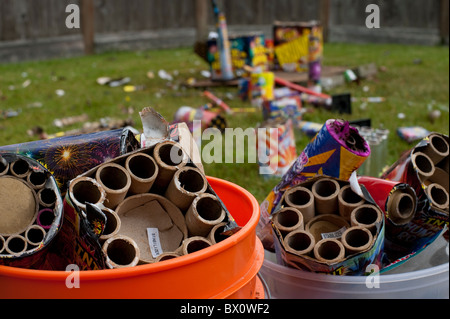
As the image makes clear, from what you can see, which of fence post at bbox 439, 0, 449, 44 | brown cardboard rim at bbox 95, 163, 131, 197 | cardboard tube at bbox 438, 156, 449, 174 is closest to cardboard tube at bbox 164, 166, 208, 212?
brown cardboard rim at bbox 95, 163, 131, 197

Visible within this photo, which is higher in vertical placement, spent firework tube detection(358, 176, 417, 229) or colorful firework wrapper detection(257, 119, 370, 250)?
colorful firework wrapper detection(257, 119, 370, 250)

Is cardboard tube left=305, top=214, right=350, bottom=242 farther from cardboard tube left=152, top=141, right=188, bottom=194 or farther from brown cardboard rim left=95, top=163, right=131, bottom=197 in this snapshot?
brown cardboard rim left=95, top=163, right=131, bottom=197

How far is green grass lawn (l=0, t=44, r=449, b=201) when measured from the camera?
370 cm

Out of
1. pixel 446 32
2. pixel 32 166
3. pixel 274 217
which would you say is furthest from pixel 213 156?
pixel 446 32

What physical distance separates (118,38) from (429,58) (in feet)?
16.8

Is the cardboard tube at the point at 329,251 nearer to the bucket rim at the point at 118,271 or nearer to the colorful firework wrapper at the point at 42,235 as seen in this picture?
the bucket rim at the point at 118,271

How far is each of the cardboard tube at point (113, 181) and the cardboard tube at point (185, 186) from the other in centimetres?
11

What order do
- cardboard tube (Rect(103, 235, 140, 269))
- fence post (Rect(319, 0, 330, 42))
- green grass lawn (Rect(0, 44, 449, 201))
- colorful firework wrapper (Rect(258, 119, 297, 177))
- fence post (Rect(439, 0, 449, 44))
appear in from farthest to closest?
fence post (Rect(319, 0, 330, 42))
fence post (Rect(439, 0, 449, 44))
green grass lawn (Rect(0, 44, 449, 201))
colorful firework wrapper (Rect(258, 119, 297, 177))
cardboard tube (Rect(103, 235, 140, 269))

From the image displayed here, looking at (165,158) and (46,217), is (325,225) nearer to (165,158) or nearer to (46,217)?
(165,158)

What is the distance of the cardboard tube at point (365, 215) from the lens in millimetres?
1351

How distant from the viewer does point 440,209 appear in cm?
143

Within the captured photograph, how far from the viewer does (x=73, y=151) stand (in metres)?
1.29

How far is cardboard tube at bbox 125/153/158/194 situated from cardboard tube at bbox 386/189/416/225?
2.24 feet

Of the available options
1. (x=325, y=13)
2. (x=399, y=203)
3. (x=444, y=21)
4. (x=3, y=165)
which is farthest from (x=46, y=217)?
(x=325, y=13)
